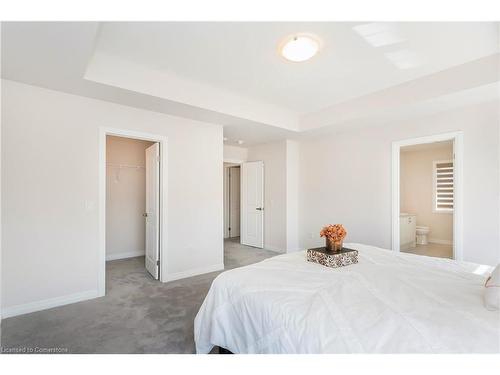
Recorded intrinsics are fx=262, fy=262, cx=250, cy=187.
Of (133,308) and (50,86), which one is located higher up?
(50,86)

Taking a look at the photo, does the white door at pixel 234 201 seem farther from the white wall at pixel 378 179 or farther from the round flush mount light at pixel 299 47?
the round flush mount light at pixel 299 47

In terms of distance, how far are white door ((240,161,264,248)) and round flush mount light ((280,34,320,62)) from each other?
3388 millimetres

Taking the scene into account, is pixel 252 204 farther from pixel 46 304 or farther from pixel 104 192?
pixel 46 304

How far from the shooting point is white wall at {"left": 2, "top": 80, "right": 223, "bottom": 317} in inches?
103

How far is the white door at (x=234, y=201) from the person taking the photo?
7.15 meters

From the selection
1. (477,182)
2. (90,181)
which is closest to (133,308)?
(90,181)

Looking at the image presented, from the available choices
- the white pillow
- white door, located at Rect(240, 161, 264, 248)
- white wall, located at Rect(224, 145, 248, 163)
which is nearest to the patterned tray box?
the white pillow

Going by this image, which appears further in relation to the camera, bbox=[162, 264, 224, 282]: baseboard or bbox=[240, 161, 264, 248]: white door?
bbox=[240, 161, 264, 248]: white door

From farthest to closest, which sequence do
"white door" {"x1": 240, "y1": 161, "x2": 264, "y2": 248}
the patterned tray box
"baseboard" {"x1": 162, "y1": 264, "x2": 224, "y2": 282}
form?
1. "white door" {"x1": 240, "y1": 161, "x2": 264, "y2": 248}
2. "baseboard" {"x1": 162, "y1": 264, "x2": 224, "y2": 282}
3. the patterned tray box

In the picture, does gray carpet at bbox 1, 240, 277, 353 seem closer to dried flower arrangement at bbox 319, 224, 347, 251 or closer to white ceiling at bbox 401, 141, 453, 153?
dried flower arrangement at bbox 319, 224, 347, 251

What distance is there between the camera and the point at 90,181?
10.0 ft

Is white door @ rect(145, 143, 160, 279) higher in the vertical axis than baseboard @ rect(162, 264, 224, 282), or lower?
higher
